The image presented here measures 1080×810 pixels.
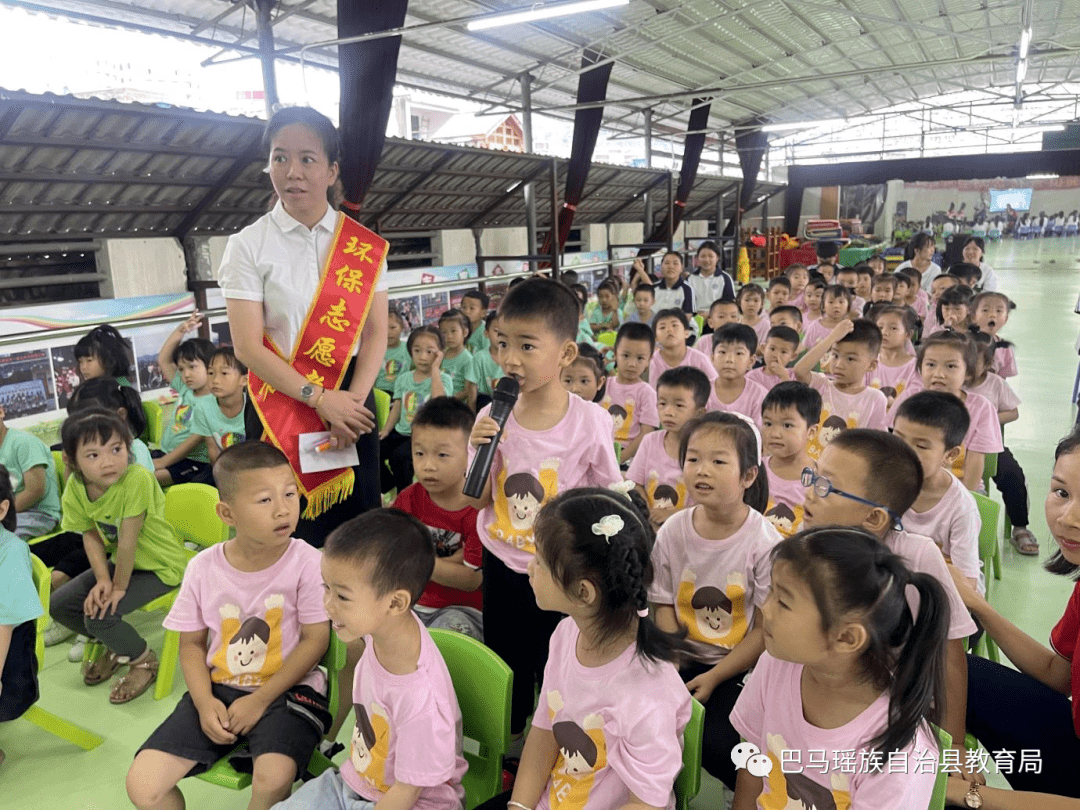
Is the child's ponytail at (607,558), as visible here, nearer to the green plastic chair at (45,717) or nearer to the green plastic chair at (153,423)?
the green plastic chair at (45,717)

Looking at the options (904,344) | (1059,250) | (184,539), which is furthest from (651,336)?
(1059,250)

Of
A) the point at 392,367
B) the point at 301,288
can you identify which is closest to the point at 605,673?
the point at 301,288

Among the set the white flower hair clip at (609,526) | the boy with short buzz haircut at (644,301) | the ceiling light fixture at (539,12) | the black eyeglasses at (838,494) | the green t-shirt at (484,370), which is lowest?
the green t-shirt at (484,370)

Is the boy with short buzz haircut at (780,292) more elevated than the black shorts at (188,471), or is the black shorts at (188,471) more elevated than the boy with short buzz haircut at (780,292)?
the boy with short buzz haircut at (780,292)

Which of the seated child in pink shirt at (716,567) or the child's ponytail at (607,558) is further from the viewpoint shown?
the seated child in pink shirt at (716,567)

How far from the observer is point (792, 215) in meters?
16.3

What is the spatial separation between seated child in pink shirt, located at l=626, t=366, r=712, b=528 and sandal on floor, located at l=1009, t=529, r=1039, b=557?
4.92 ft

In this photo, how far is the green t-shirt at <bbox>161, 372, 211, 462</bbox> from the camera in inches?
127

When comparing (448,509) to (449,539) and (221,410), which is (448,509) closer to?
(449,539)

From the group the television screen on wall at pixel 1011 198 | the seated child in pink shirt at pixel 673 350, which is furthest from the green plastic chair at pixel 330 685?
the television screen on wall at pixel 1011 198

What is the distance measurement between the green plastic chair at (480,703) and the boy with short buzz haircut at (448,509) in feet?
1.45

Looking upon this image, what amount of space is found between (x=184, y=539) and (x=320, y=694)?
1.11 meters

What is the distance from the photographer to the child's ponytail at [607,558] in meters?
1.14

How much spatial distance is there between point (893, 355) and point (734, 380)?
87 centimetres
